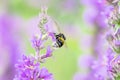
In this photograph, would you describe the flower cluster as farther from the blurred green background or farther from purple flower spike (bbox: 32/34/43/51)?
the blurred green background

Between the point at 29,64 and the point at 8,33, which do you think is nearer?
the point at 29,64

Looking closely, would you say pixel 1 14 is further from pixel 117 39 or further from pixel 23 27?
pixel 117 39

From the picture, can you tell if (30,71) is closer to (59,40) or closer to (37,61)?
(37,61)

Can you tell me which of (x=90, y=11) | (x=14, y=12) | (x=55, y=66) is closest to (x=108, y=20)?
(x=90, y=11)

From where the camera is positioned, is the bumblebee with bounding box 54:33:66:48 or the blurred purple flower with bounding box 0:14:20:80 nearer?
the bumblebee with bounding box 54:33:66:48

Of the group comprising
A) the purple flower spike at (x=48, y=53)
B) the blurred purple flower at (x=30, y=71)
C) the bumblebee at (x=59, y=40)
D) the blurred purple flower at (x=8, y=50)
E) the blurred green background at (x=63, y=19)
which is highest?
the blurred green background at (x=63, y=19)

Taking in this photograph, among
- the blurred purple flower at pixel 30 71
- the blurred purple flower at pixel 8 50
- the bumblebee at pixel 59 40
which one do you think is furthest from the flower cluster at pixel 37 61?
the blurred purple flower at pixel 8 50

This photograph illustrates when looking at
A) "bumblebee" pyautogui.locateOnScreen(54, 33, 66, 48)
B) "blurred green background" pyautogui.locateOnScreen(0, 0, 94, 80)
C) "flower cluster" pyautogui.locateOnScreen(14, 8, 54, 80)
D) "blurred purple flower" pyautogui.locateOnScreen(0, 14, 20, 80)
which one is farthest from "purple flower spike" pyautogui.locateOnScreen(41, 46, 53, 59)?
"blurred green background" pyautogui.locateOnScreen(0, 0, 94, 80)

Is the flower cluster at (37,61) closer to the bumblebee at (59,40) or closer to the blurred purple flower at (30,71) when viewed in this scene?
the blurred purple flower at (30,71)
